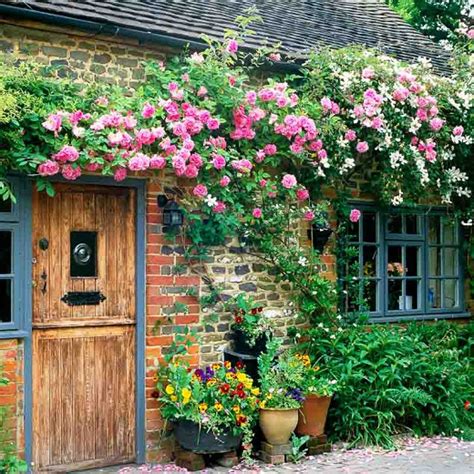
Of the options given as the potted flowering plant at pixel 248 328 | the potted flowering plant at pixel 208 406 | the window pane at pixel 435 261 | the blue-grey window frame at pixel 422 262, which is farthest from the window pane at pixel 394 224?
the potted flowering plant at pixel 208 406

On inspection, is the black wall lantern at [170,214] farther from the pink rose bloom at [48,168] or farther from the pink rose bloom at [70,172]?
the pink rose bloom at [48,168]

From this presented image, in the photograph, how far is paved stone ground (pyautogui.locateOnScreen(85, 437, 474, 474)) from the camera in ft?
21.8

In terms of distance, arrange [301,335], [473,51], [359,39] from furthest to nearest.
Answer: [359,39] < [473,51] < [301,335]

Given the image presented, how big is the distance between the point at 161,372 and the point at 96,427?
2.54ft

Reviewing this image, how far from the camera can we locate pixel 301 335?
818 centimetres

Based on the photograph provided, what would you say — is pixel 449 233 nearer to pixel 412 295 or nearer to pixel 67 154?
pixel 412 295

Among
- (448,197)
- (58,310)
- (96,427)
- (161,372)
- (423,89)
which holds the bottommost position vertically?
(96,427)

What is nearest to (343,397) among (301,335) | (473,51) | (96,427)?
(301,335)

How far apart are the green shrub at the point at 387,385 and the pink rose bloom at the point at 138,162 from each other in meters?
2.79

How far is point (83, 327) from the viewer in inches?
268

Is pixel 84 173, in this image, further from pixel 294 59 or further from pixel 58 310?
pixel 294 59

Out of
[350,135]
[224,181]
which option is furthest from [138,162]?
[350,135]

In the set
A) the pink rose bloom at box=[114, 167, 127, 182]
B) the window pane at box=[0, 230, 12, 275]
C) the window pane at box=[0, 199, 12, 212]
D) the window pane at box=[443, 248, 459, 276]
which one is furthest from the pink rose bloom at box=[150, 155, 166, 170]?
the window pane at box=[443, 248, 459, 276]

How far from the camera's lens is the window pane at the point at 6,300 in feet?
21.0
